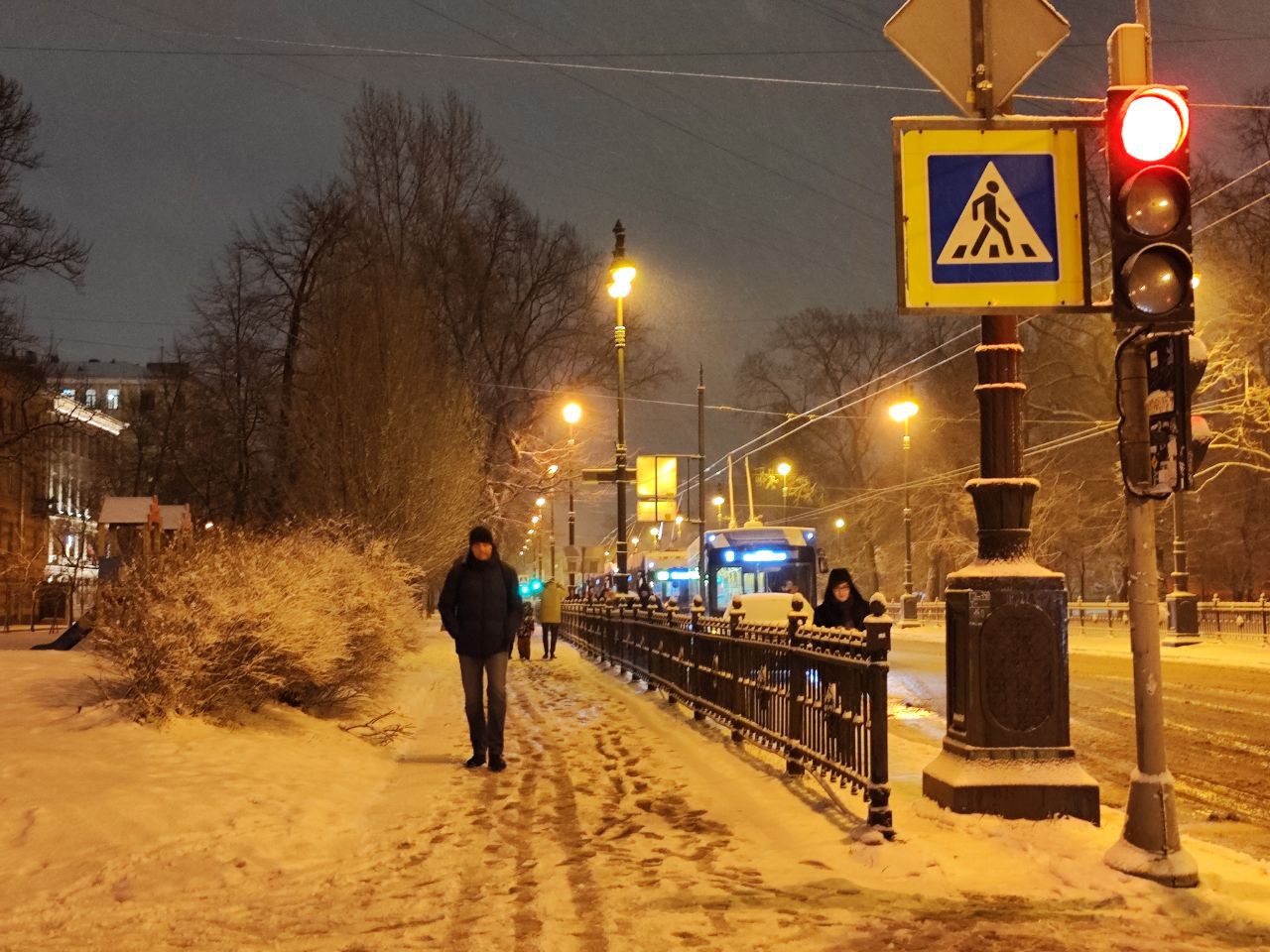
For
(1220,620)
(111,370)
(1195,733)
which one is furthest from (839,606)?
(111,370)

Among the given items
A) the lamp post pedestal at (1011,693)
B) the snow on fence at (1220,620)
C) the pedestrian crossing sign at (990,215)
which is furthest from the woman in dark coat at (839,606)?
the snow on fence at (1220,620)

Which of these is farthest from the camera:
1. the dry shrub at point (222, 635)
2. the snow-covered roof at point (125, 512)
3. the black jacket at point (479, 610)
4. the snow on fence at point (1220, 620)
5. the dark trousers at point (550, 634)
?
the snow-covered roof at point (125, 512)

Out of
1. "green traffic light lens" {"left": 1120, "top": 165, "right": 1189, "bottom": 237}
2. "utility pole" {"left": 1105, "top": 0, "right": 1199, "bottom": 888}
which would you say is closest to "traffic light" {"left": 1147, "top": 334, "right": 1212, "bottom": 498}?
"utility pole" {"left": 1105, "top": 0, "right": 1199, "bottom": 888}

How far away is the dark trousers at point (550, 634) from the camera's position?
2436 cm

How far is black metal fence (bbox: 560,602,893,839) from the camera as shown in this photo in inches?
260

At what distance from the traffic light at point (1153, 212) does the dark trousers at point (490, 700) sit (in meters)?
5.36

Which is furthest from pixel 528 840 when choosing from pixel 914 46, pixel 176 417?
pixel 176 417

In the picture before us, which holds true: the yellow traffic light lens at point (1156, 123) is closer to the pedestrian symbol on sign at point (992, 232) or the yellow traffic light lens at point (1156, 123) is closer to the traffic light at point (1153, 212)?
the traffic light at point (1153, 212)

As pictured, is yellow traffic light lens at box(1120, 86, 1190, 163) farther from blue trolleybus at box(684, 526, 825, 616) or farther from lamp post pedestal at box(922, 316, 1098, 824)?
blue trolleybus at box(684, 526, 825, 616)

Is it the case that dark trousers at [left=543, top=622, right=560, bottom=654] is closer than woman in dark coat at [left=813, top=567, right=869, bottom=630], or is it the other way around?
woman in dark coat at [left=813, top=567, right=869, bottom=630]

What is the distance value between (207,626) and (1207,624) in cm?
2832

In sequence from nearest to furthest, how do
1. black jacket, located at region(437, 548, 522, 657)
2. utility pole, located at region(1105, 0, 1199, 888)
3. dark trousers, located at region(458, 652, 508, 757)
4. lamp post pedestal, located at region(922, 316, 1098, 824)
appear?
utility pole, located at region(1105, 0, 1199, 888) < lamp post pedestal, located at region(922, 316, 1098, 824) < dark trousers, located at region(458, 652, 508, 757) < black jacket, located at region(437, 548, 522, 657)

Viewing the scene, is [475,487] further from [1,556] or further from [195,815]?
[195,815]

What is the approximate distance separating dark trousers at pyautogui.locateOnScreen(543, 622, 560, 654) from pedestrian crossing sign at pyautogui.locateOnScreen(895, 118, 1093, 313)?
1786cm
